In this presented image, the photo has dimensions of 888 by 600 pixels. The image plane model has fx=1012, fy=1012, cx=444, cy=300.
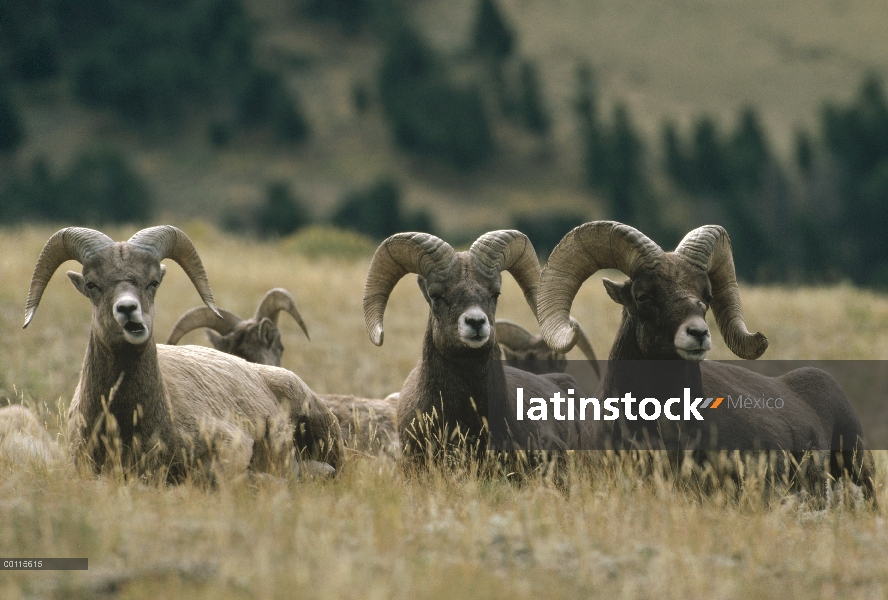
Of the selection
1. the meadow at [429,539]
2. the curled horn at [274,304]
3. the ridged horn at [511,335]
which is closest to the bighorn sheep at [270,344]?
the curled horn at [274,304]

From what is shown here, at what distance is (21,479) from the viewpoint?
7.25 meters

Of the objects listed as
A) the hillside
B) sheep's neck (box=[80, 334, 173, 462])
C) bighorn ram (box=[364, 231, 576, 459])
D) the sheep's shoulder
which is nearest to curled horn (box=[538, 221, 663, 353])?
bighorn ram (box=[364, 231, 576, 459])

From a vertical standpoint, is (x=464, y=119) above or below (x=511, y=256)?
above

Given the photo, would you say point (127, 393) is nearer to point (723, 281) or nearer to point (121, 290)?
point (121, 290)

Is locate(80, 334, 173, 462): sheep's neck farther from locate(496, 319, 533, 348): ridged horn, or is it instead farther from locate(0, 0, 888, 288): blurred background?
locate(0, 0, 888, 288): blurred background

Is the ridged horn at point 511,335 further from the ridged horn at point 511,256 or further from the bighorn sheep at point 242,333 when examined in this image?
the ridged horn at point 511,256

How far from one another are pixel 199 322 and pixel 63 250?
4078 mm

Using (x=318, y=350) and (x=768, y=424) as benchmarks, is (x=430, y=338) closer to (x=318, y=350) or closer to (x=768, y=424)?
(x=768, y=424)

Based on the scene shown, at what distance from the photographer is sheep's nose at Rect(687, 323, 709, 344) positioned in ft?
25.0

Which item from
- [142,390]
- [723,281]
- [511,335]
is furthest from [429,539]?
[511,335]

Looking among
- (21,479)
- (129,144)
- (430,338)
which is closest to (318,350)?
(430,338)

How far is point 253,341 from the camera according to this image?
11.8 meters

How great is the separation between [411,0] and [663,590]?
11247 cm

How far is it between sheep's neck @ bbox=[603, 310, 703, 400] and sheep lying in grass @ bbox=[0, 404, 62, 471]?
4.59m
